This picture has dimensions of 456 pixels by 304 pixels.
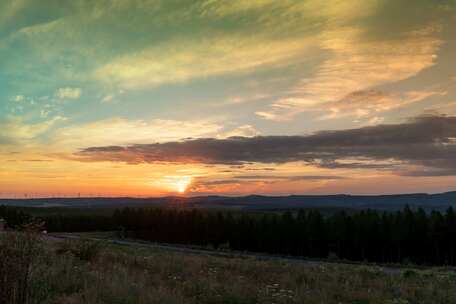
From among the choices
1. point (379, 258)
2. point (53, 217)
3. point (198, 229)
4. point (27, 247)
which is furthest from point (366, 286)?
point (53, 217)

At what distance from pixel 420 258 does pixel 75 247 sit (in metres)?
78.6

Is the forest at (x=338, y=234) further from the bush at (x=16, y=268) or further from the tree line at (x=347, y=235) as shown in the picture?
the bush at (x=16, y=268)

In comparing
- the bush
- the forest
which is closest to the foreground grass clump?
the bush

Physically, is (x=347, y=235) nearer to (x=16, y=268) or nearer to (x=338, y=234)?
(x=338, y=234)

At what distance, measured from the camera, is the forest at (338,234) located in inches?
3083

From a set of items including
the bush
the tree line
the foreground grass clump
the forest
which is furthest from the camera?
the forest

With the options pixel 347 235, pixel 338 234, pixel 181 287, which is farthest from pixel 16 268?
pixel 347 235

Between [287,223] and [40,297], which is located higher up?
[40,297]

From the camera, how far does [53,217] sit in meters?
143

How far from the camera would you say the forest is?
78312 millimetres

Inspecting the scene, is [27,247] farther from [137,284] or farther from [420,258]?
[420,258]

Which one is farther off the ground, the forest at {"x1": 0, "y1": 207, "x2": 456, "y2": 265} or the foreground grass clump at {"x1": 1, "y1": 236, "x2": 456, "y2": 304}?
the foreground grass clump at {"x1": 1, "y1": 236, "x2": 456, "y2": 304}

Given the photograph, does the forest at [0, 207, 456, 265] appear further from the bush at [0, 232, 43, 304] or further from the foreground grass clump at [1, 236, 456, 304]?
the bush at [0, 232, 43, 304]

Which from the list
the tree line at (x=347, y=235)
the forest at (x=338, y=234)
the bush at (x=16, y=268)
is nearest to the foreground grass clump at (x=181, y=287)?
the bush at (x=16, y=268)
